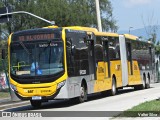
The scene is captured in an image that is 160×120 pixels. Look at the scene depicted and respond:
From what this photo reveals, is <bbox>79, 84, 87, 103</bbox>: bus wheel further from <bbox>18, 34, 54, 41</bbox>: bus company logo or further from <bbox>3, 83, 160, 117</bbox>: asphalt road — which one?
<bbox>18, 34, 54, 41</bbox>: bus company logo

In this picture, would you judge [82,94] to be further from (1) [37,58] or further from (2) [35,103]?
(1) [37,58]

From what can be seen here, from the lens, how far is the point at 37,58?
1950cm

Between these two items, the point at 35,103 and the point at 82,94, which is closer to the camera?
the point at 35,103

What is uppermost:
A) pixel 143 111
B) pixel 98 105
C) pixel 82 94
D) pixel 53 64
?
pixel 53 64

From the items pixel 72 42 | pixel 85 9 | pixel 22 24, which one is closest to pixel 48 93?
pixel 72 42

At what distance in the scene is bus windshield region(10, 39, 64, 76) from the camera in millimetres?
19281

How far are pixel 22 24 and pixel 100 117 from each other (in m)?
47.4

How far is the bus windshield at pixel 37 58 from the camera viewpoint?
19281 millimetres

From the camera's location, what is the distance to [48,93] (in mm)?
19078

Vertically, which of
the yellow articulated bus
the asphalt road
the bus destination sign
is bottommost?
the asphalt road

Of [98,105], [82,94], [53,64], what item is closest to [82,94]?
[82,94]

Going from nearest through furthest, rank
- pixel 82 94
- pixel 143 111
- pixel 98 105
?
pixel 143 111
pixel 98 105
pixel 82 94

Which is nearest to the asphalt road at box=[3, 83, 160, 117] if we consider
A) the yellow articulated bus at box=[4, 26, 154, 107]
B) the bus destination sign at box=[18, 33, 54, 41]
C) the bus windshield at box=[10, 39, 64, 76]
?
the yellow articulated bus at box=[4, 26, 154, 107]

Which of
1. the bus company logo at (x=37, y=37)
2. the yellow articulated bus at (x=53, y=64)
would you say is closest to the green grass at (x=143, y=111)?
the yellow articulated bus at (x=53, y=64)
